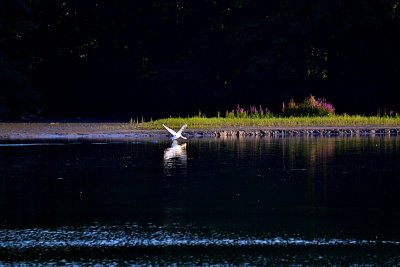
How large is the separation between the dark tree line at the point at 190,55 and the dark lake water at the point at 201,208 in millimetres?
27903

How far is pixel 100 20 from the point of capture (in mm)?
67375

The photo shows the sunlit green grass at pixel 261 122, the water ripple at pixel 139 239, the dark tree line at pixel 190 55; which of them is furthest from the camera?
the dark tree line at pixel 190 55

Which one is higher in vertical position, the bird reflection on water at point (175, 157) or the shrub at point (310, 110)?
the shrub at point (310, 110)

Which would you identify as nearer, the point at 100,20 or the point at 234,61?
the point at 234,61

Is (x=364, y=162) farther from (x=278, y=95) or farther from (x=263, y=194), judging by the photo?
(x=278, y=95)

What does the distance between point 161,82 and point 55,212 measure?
159 feet

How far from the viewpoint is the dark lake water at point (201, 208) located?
1420 cm

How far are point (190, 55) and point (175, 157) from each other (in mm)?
38108

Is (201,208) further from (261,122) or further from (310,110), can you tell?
(310,110)

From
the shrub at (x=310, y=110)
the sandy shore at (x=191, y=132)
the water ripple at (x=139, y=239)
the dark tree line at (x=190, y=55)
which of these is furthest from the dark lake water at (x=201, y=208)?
the dark tree line at (x=190, y=55)

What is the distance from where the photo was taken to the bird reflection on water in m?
26.9

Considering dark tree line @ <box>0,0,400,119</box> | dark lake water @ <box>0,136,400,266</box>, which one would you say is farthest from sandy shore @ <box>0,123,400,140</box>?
dark tree line @ <box>0,0,400,119</box>

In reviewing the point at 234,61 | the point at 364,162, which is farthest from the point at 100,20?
the point at 364,162

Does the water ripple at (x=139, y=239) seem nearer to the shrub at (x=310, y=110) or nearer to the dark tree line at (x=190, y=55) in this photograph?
the shrub at (x=310, y=110)
